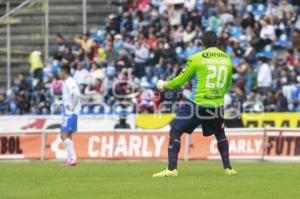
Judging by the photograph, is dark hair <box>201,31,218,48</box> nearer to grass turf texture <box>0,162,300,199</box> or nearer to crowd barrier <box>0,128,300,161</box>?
grass turf texture <box>0,162,300,199</box>

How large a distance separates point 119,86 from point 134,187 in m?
17.7

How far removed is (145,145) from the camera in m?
23.9

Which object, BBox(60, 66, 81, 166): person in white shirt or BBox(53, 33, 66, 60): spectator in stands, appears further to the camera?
BBox(53, 33, 66, 60): spectator in stands

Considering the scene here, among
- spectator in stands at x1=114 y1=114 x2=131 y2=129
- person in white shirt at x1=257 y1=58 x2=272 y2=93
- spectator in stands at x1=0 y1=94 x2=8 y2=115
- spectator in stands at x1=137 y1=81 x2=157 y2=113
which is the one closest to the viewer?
spectator in stands at x1=114 y1=114 x2=131 y2=129

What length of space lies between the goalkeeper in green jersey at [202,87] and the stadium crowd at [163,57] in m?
12.7

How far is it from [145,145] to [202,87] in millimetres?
9028

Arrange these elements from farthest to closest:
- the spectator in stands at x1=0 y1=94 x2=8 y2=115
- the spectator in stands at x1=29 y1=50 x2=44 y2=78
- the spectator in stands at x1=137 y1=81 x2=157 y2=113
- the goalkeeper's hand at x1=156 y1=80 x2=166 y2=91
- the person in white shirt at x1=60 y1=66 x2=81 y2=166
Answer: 1. the spectator in stands at x1=29 y1=50 x2=44 y2=78
2. the spectator in stands at x1=0 y1=94 x2=8 y2=115
3. the spectator in stands at x1=137 y1=81 x2=157 y2=113
4. the person in white shirt at x1=60 y1=66 x2=81 y2=166
5. the goalkeeper's hand at x1=156 y1=80 x2=166 y2=91

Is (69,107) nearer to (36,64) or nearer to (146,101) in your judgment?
(146,101)

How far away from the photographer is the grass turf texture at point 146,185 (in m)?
12.2

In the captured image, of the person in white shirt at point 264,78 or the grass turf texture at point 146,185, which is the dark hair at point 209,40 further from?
the person in white shirt at point 264,78

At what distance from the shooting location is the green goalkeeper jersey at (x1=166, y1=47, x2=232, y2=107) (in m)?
14.9

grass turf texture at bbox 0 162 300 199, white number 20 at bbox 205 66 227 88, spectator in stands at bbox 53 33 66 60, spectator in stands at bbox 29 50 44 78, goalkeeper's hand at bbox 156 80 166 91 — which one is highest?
spectator in stands at bbox 53 33 66 60

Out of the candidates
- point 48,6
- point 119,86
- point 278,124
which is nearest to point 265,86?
point 278,124

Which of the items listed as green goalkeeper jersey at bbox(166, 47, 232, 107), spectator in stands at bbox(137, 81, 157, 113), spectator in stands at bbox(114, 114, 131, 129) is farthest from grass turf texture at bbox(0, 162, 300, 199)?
spectator in stands at bbox(137, 81, 157, 113)
